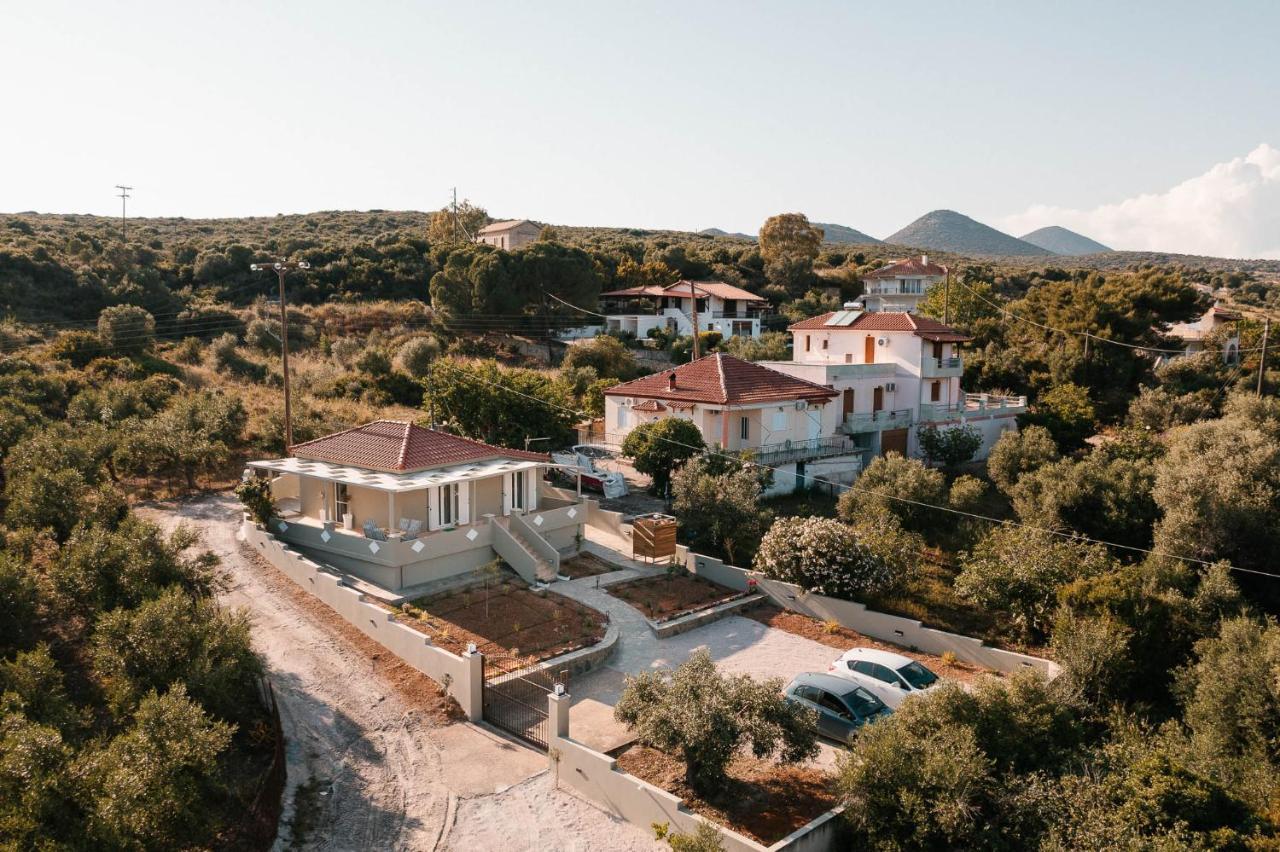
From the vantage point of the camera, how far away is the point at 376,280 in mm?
67750

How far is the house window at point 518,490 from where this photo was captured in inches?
995

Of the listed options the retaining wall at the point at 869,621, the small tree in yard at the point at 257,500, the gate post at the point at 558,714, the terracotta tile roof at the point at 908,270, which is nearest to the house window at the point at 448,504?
the small tree in yard at the point at 257,500

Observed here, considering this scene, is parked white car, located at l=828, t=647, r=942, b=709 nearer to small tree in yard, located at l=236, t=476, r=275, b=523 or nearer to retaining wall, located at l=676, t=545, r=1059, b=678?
retaining wall, located at l=676, t=545, r=1059, b=678

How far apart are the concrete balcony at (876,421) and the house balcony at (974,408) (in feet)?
3.59

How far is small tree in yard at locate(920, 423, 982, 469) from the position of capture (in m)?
37.4

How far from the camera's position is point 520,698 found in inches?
643

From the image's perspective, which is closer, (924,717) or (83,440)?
(924,717)

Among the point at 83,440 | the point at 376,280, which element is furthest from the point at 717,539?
the point at 376,280

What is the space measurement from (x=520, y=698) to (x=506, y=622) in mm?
3727

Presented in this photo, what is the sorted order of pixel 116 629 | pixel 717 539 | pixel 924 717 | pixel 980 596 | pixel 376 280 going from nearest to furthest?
pixel 924 717 → pixel 116 629 → pixel 980 596 → pixel 717 539 → pixel 376 280

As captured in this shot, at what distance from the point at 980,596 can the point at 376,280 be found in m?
57.1

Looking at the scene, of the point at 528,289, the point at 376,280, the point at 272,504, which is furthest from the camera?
the point at 376,280

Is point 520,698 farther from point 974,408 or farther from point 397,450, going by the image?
point 974,408

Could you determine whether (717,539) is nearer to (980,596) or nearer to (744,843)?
(980,596)
